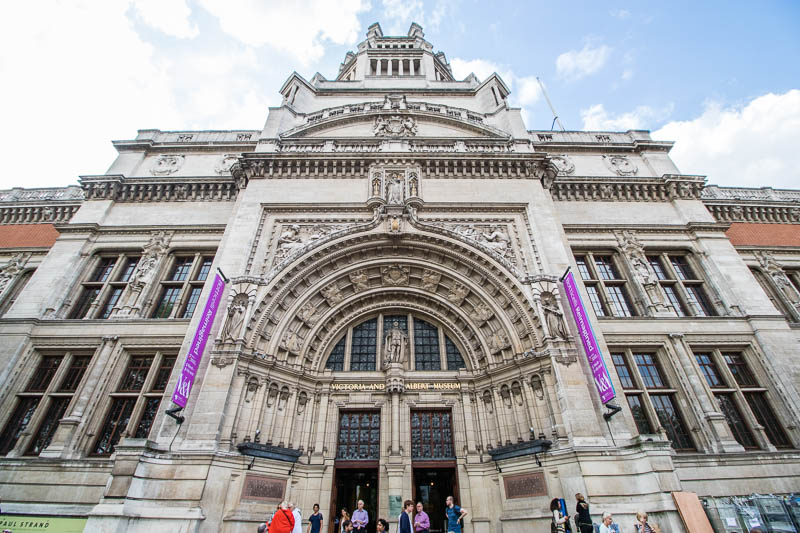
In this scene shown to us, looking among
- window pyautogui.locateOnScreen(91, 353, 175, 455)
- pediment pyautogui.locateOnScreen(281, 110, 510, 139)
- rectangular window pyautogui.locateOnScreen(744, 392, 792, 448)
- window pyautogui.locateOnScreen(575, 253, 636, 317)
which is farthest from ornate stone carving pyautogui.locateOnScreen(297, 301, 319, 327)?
rectangular window pyautogui.locateOnScreen(744, 392, 792, 448)

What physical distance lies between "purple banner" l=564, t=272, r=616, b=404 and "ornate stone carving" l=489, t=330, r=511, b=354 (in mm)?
2638

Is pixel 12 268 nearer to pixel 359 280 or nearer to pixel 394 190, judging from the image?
pixel 359 280

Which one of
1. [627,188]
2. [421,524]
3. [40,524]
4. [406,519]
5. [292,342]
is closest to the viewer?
[406,519]

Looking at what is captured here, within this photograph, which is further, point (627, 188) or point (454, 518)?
point (627, 188)

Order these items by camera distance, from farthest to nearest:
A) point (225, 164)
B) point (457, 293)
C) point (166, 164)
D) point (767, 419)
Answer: point (225, 164) < point (166, 164) < point (457, 293) < point (767, 419)

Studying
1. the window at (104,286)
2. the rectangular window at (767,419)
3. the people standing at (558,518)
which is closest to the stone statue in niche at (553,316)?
the people standing at (558,518)

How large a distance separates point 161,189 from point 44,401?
420 inches

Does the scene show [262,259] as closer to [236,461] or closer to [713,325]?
[236,461]

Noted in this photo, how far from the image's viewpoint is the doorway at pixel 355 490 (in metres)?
12.4

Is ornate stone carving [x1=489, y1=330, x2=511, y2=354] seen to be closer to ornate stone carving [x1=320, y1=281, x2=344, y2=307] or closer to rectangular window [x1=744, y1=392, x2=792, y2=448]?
ornate stone carving [x1=320, y1=281, x2=344, y2=307]

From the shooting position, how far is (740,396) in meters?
13.1

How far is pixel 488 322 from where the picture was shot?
1450 cm

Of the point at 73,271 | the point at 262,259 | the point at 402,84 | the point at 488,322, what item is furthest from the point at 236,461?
the point at 402,84

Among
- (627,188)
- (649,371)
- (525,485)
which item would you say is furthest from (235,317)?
(627,188)
